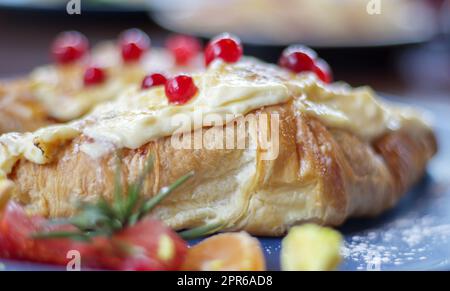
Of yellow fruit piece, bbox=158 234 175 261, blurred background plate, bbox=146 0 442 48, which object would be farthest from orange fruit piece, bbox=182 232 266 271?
blurred background plate, bbox=146 0 442 48

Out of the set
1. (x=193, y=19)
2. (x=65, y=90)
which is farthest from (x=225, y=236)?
(x=193, y=19)

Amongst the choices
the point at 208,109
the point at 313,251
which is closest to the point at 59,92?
the point at 208,109

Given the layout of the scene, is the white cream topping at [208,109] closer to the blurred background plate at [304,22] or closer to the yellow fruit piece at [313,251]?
the yellow fruit piece at [313,251]

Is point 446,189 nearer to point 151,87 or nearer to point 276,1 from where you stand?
point 151,87

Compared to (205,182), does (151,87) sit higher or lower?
higher

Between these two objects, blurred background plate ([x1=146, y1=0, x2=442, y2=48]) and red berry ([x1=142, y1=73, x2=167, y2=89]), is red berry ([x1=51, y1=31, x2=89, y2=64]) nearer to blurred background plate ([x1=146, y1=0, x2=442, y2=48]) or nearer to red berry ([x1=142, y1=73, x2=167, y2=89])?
red berry ([x1=142, y1=73, x2=167, y2=89])
